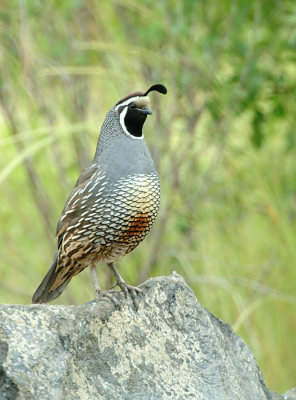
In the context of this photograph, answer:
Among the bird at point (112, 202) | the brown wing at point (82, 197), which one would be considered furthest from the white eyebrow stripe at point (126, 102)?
the brown wing at point (82, 197)

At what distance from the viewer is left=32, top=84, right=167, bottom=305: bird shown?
3176 mm

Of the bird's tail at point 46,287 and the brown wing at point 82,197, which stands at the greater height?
the brown wing at point 82,197

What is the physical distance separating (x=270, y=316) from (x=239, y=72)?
4.72 feet

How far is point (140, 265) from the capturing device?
508cm

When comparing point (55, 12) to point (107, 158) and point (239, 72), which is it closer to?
point (239, 72)

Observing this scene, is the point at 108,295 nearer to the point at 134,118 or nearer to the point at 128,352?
the point at 128,352

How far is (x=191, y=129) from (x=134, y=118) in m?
1.76

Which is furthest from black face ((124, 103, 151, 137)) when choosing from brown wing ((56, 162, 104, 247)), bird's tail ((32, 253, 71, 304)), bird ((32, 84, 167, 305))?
bird's tail ((32, 253, 71, 304))

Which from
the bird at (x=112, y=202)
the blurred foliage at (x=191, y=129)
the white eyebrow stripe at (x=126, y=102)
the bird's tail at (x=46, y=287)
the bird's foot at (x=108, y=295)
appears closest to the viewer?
the bird's foot at (x=108, y=295)

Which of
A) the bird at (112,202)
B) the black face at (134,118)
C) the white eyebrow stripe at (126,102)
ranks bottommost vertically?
the bird at (112,202)

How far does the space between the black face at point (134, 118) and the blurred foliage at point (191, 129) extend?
76 cm

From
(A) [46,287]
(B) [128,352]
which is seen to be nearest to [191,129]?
(A) [46,287]

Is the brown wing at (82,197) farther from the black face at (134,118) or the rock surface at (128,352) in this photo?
the rock surface at (128,352)

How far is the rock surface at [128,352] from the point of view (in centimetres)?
231
